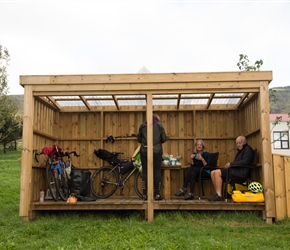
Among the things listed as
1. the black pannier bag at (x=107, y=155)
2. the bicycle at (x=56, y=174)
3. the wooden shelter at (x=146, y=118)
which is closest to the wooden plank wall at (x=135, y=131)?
the wooden shelter at (x=146, y=118)

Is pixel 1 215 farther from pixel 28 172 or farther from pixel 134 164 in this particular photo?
pixel 134 164

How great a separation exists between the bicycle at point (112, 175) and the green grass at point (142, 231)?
998mm

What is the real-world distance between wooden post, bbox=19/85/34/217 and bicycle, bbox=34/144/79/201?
1.42 ft

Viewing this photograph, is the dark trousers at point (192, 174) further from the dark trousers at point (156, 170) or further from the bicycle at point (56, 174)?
the bicycle at point (56, 174)

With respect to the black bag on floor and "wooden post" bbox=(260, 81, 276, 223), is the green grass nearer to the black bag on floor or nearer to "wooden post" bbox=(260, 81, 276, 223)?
"wooden post" bbox=(260, 81, 276, 223)

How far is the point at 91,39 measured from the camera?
15.8m

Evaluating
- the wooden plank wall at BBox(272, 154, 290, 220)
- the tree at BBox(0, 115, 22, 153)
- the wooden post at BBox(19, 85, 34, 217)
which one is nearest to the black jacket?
the wooden plank wall at BBox(272, 154, 290, 220)

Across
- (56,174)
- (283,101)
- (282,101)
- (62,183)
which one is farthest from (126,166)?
(283,101)

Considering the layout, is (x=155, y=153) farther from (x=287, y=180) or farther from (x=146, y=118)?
(x=287, y=180)

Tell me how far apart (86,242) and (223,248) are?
1.71 metres

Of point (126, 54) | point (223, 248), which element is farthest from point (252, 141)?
point (126, 54)

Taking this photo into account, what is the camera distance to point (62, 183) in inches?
272

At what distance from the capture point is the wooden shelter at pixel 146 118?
6102mm

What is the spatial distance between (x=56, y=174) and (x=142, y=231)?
2.43 metres
